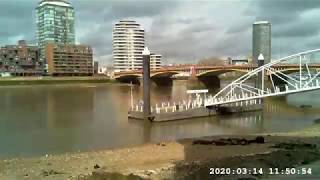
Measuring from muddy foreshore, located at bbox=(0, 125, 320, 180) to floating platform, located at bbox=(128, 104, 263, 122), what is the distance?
2036 cm

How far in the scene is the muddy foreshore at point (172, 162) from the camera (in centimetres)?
1833

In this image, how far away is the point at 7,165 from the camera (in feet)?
80.0

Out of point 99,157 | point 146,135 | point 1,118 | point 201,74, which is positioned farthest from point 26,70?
point 99,157

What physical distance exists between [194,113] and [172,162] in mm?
34059

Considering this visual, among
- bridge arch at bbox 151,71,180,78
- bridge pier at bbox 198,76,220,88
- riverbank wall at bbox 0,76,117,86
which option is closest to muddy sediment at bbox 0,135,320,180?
bridge arch at bbox 151,71,180,78

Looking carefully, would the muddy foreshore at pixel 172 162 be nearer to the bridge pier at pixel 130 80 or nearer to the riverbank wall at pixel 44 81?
the bridge pier at pixel 130 80

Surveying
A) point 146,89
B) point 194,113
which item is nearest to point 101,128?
point 146,89

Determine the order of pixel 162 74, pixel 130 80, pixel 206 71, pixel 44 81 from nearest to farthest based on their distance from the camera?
pixel 206 71, pixel 162 74, pixel 44 81, pixel 130 80

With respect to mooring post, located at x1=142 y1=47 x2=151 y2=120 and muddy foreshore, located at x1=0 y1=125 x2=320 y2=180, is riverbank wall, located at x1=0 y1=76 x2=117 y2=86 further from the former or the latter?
muddy foreshore, located at x1=0 y1=125 x2=320 y2=180

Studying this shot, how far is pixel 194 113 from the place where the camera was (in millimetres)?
56000

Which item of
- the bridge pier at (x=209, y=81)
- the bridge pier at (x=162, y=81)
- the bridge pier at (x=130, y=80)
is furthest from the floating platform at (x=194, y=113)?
the bridge pier at (x=130, y=80)

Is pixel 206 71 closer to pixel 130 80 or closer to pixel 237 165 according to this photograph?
pixel 130 80

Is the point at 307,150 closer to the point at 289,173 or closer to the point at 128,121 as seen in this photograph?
the point at 289,173

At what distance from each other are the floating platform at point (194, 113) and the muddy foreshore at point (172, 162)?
20364 mm
